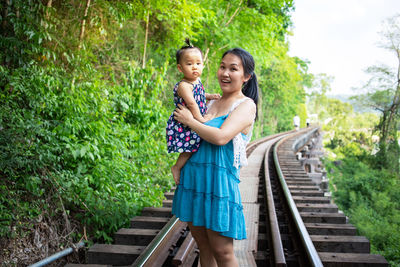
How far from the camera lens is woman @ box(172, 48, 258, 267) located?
6.19 ft

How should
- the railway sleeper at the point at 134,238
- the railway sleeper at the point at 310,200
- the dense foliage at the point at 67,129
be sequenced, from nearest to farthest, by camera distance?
1. the railway sleeper at the point at 134,238
2. the dense foliage at the point at 67,129
3. the railway sleeper at the point at 310,200

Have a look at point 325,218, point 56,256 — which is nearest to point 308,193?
point 325,218

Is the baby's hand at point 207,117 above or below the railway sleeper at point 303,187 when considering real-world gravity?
above

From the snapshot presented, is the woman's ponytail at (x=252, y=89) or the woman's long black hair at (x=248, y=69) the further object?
the woman's ponytail at (x=252, y=89)

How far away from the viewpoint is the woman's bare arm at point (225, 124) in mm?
1850

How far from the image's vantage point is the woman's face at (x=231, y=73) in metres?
2.00

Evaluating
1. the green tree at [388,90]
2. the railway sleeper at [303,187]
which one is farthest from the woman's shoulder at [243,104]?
the green tree at [388,90]

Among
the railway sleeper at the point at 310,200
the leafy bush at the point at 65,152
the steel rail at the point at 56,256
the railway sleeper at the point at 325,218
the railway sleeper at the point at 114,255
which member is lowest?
the steel rail at the point at 56,256

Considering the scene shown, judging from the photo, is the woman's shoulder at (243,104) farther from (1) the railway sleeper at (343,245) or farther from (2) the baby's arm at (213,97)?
(1) the railway sleeper at (343,245)

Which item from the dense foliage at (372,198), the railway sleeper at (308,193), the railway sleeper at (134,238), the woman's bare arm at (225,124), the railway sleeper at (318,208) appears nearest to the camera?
the woman's bare arm at (225,124)

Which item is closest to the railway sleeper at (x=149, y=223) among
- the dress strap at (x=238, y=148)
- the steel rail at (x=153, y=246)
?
the steel rail at (x=153, y=246)

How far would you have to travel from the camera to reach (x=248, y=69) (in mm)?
2041

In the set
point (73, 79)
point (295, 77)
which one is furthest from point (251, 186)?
point (295, 77)

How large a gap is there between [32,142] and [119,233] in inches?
57.2
